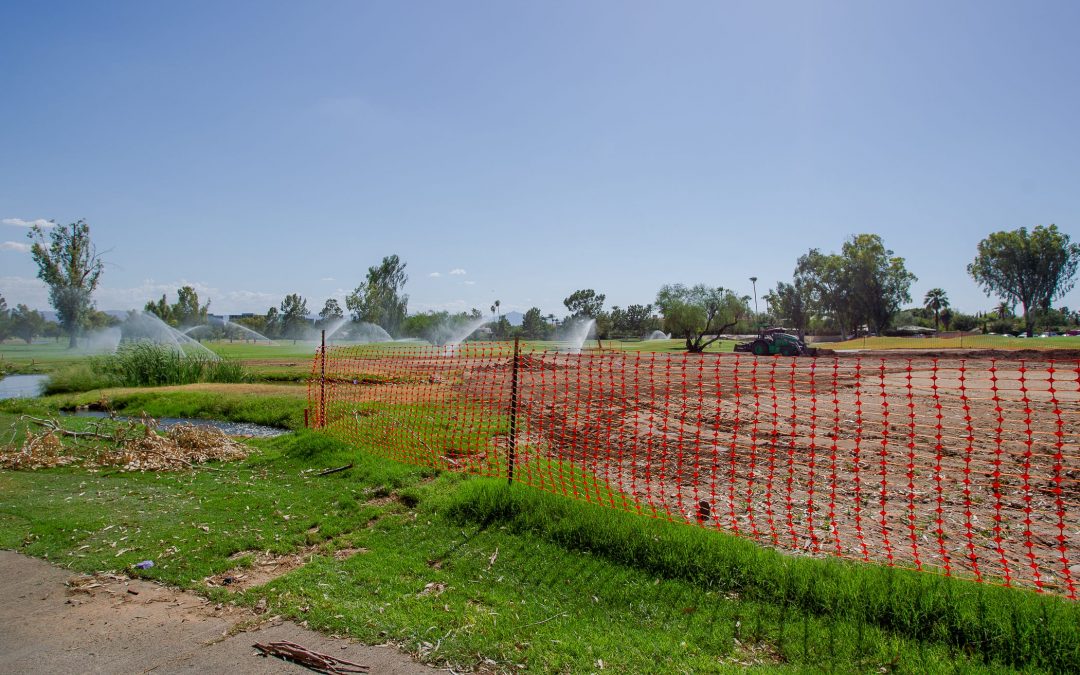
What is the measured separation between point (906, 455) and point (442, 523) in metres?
6.08

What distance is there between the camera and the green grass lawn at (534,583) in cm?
330

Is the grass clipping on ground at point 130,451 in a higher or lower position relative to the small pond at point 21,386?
higher

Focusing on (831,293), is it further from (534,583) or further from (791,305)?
(534,583)

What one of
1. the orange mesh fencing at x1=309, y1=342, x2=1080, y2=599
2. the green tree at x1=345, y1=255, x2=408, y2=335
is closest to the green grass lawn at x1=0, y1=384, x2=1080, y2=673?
the orange mesh fencing at x1=309, y1=342, x2=1080, y2=599

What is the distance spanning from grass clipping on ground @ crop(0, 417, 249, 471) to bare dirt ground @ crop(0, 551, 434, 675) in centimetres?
380

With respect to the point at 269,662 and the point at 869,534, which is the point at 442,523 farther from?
the point at 869,534

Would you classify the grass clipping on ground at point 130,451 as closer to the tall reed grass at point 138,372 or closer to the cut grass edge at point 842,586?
the cut grass edge at point 842,586

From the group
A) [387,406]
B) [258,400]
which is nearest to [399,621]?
[387,406]

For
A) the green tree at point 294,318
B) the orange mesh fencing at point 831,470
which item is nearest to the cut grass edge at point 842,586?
the orange mesh fencing at point 831,470

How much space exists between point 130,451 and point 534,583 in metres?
6.92

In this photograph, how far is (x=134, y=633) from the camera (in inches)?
147

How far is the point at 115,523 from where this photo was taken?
18.5 feet

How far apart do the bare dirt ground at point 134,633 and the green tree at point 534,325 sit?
78083 mm

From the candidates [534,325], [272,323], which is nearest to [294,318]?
[272,323]
